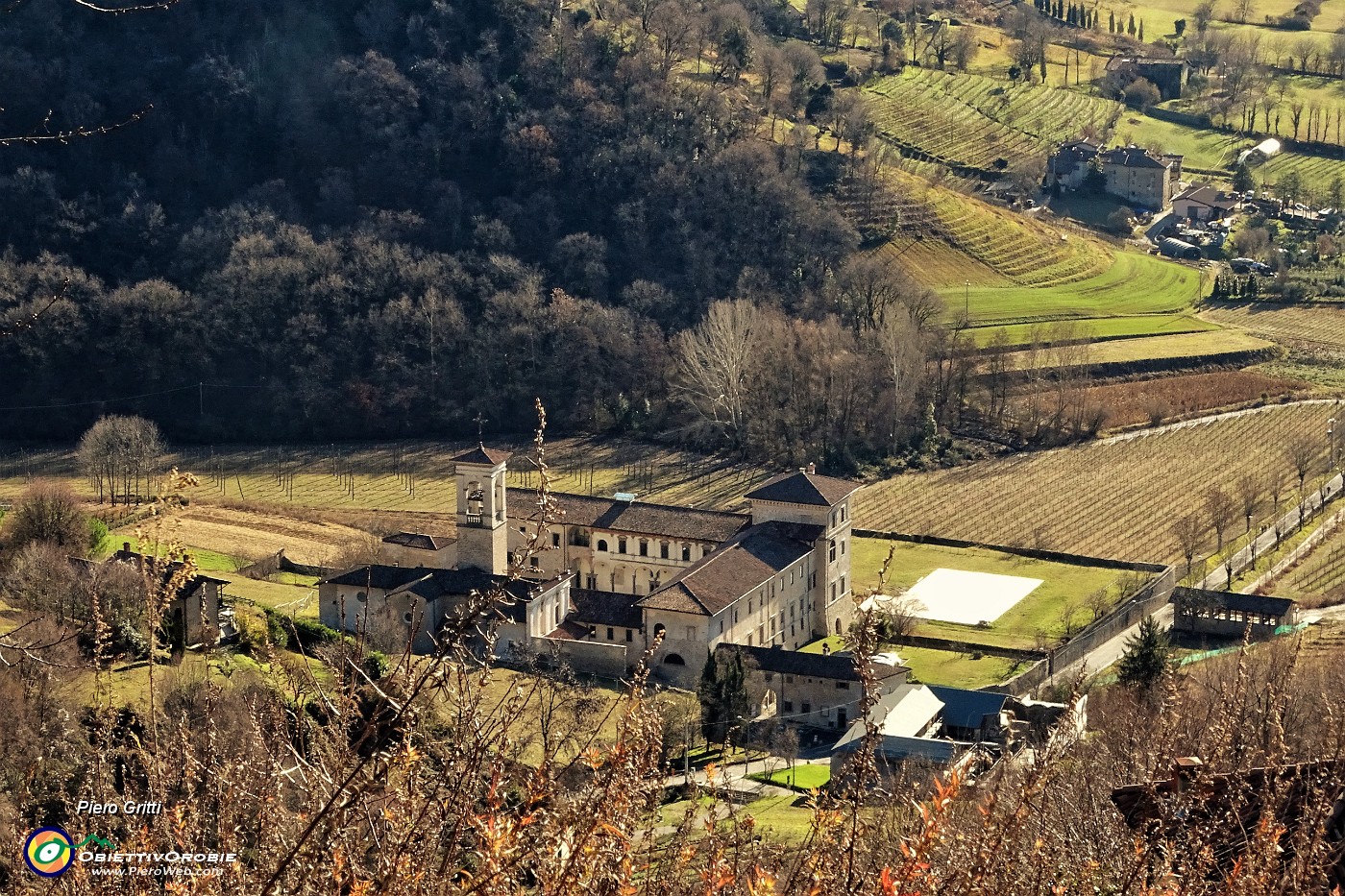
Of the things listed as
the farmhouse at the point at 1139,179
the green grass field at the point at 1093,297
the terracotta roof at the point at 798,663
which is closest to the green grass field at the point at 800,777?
the terracotta roof at the point at 798,663

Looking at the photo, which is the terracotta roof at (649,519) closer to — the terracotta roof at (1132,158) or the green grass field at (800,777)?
the green grass field at (800,777)

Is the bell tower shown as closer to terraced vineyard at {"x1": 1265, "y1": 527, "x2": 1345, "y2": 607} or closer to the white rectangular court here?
the white rectangular court

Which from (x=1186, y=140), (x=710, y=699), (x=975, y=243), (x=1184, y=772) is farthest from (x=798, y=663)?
(x=1186, y=140)

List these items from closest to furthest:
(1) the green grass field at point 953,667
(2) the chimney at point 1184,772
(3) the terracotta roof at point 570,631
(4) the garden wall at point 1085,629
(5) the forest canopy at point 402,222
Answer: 1. (2) the chimney at point 1184,772
2. (1) the green grass field at point 953,667
3. (4) the garden wall at point 1085,629
4. (3) the terracotta roof at point 570,631
5. (5) the forest canopy at point 402,222

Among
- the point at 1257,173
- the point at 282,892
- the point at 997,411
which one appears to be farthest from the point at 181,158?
the point at 282,892

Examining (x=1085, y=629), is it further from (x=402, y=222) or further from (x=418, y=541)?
(x=402, y=222)

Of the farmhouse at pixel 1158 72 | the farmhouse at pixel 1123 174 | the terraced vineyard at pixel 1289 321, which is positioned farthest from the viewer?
the farmhouse at pixel 1158 72

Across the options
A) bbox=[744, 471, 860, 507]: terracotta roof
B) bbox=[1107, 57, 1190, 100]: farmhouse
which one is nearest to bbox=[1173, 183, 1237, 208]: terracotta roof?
bbox=[1107, 57, 1190, 100]: farmhouse
